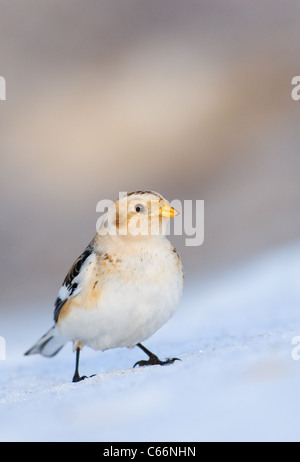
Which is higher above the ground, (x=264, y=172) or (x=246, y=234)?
(x=264, y=172)

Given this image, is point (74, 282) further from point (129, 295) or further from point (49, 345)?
point (49, 345)

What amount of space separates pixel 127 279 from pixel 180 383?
0.62 meters

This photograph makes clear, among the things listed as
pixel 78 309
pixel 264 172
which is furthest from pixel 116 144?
pixel 78 309

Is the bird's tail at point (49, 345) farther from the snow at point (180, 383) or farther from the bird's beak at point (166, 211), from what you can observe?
the bird's beak at point (166, 211)

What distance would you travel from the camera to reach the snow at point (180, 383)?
5.43 feet

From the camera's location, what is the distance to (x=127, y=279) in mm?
2523

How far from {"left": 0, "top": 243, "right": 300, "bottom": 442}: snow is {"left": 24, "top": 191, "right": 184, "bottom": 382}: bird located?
0.17 metres

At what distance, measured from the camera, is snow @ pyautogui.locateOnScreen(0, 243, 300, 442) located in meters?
1.66

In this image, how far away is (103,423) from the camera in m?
1.77

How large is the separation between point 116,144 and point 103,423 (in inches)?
257

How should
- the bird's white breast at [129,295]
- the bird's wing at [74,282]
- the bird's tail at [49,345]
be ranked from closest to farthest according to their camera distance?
the bird's white breast at [129,295] < the bird's wing at [74,282] < the bird's tail at [49,345]

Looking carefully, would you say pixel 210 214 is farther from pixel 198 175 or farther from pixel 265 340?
pixel 265 340

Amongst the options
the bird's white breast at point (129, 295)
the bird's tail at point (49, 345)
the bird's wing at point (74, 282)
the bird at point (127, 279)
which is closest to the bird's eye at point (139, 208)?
the bird at point (127, 279)

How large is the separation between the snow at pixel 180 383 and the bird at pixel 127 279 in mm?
174
